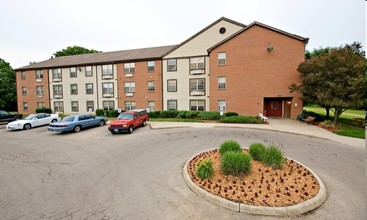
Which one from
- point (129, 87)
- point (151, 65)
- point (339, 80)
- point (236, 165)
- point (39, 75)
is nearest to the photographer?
point (236, 165)

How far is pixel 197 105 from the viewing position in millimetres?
22938

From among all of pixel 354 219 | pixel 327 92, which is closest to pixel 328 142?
pixel 327 92

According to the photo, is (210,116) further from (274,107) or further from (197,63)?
(274,107)

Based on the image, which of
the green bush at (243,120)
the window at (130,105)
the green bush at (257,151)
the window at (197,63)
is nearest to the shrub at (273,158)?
the green bush at (257,151)

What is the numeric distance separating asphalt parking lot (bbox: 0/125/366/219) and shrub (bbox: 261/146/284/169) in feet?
4.28

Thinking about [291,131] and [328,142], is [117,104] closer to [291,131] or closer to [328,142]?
[291,131]

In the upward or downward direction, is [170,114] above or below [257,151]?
above

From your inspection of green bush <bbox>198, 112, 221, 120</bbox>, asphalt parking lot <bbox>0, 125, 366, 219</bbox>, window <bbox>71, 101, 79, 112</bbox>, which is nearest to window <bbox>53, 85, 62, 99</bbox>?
window <bbox>71, 101, 79, 112</bbox>

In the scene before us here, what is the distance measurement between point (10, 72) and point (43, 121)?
36236 millimetres

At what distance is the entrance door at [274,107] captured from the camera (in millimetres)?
20750

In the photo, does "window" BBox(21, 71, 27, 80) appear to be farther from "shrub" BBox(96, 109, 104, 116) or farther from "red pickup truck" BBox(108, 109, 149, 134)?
"red pickup truck" BBox(108, 109, 149, 134)

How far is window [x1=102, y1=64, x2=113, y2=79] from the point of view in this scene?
26.3 m

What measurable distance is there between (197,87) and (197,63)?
3.10 m

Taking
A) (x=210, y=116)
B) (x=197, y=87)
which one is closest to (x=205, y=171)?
(x=210, y=116)
